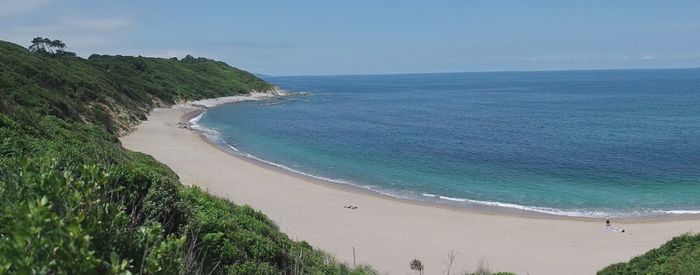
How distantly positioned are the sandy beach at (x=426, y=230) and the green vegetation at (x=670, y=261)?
6810 millimetres

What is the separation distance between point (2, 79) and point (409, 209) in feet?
100

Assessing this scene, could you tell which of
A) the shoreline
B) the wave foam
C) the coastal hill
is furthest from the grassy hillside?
the wave foam

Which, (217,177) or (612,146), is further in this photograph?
(612,146)

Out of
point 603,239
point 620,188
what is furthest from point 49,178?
point 620,188

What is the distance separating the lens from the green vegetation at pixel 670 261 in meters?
14.4

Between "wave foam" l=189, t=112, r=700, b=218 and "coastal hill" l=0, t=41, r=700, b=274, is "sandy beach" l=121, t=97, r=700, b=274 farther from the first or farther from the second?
"coastal hill" l=0, t=41, r=700, b=274

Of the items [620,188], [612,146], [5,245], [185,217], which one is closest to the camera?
[5,245]

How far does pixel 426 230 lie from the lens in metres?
28.9

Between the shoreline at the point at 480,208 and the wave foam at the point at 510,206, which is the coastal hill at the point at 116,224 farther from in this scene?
the wave foam at the point at 510,206

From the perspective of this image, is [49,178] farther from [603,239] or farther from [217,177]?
[217,177]

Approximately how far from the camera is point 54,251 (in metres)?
3.88

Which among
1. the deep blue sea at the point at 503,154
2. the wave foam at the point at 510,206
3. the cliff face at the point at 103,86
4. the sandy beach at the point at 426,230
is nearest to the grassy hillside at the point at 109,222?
the cliff face at the point at 103,86

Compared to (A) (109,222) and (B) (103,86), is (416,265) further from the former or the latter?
(B) (103,86)

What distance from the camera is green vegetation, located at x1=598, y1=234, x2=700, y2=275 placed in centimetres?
1439
